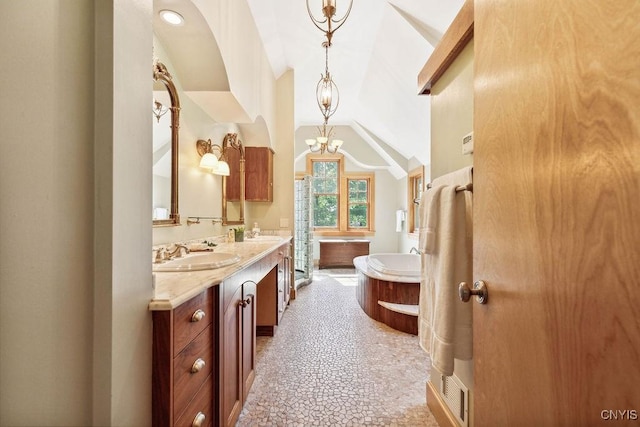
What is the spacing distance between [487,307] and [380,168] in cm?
591

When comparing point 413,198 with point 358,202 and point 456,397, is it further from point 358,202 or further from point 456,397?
point 456,397

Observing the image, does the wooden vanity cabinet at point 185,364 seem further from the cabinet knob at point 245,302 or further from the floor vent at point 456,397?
the floor vent at point 456,397

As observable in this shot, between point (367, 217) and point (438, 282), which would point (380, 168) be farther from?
point (438, 282)

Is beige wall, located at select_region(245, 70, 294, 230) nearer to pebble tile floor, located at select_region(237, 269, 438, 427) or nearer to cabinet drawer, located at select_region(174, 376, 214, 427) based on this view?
pebble tile floor, located at select_region(237, 269, 438, 427)

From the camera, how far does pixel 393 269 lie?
3.39 m

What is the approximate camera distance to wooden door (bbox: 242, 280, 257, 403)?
1.53 m

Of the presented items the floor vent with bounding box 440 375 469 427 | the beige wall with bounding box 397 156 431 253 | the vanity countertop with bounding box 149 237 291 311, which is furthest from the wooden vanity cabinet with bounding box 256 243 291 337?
the beige wall with bounding box 397 156 431 253

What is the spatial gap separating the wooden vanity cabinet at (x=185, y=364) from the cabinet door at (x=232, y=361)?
78 millimetres

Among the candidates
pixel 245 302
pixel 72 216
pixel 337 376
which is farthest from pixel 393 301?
pixel 72 216

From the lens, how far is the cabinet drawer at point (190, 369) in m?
0.92

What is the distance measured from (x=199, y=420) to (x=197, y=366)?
0.23 m

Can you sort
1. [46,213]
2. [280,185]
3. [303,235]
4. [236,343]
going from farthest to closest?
1. [303,235]
2. [280,185]
3. [236,343]
4. [46,213]

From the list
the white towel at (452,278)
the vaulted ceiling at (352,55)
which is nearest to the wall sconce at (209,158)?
the vaulted ceiling at (352,55)

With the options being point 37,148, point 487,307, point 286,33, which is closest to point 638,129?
point 487,307
